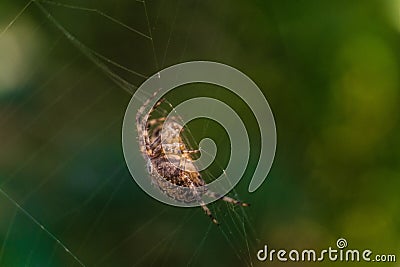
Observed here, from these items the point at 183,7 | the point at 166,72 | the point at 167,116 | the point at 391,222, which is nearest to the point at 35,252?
the point at 167,116

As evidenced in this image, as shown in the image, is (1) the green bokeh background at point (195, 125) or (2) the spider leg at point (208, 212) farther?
(2) the spider leg at point (208, 212)

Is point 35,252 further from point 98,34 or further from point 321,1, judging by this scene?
point 321,1

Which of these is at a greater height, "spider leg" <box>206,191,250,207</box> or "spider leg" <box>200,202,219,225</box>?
"spider leg" <box>206,191,250,207</box>

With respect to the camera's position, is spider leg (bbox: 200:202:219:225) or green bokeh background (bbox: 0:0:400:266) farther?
spider leg (bbox: 200:202:219:225)

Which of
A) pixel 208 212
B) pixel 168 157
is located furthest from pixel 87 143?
pixel 208 212

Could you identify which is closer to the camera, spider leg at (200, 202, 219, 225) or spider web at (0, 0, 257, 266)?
spider web at (0, 0, 257, 266)
